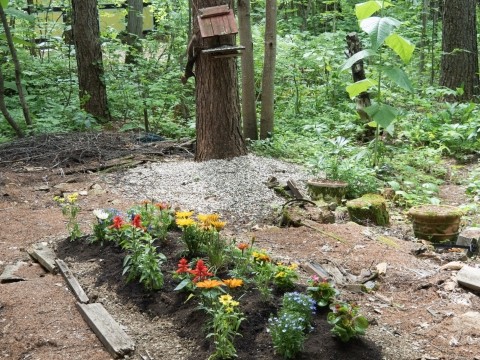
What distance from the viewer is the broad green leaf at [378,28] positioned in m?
5.43

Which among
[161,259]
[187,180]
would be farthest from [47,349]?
[187,180]

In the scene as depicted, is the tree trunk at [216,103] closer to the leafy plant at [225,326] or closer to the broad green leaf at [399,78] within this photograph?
the broad green leaf at [399,78]

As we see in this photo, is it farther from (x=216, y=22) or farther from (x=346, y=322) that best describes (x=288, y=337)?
(x=216, y=22)

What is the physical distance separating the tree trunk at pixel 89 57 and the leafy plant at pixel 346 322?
7546 mm

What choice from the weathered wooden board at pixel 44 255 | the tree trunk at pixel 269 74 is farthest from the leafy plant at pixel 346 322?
the tree trunk at pixel 269 74

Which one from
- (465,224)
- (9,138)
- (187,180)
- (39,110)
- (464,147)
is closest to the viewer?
(465,224)

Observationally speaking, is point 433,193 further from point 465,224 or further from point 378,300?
point 378,300

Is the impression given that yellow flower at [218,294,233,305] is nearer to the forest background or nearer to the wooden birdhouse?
the forest background

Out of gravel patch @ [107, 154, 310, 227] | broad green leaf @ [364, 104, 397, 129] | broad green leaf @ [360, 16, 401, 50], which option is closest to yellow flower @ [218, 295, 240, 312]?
gravel patch @ [107, 154, 310, 227]

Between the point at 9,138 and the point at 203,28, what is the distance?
4155 millimetres

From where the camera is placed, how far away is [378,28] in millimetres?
5523

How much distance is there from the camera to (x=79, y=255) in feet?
14.3

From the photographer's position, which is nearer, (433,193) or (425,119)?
(433,193)

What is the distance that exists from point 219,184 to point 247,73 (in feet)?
8.23
